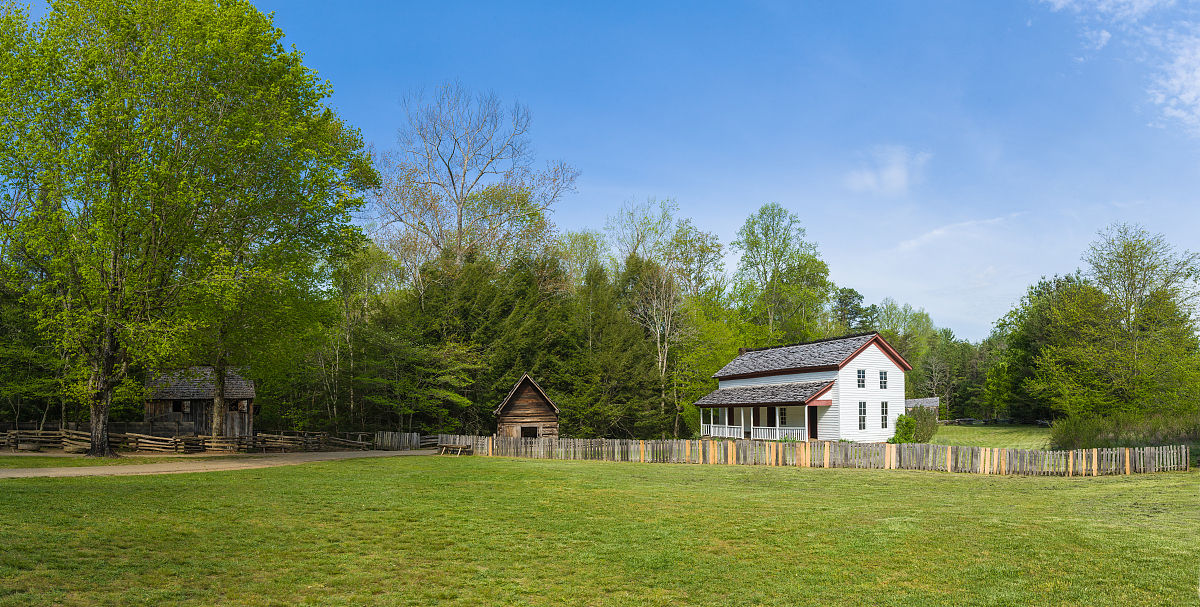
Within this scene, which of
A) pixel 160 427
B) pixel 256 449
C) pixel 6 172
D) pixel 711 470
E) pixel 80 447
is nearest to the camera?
pixel 6 172

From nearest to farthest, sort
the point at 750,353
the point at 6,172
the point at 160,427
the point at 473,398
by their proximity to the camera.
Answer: the point at 6,172 < the point at 160,427 < the point at 473,398 < the point at 750,353

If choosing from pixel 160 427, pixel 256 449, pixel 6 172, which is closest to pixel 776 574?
pixel 6 172

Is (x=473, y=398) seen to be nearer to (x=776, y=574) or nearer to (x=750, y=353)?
(x=750, y=353)

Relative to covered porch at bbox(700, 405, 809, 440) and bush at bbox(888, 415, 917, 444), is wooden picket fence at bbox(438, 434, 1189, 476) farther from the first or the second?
bush at bbox(888, 415, 917, 444)

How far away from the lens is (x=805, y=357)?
5031 centimetres

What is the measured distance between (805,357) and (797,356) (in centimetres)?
104

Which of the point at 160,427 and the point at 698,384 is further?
the point at 698,384

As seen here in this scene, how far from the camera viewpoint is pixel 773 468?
103 ft

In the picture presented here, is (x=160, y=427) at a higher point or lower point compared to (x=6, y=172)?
lower

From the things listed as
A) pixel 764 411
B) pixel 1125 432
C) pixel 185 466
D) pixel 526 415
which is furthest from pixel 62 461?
pixel 1125 432

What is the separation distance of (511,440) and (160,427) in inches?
933

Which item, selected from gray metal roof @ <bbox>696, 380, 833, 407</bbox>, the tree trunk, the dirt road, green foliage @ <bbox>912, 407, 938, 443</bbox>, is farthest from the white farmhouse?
the tree trunk

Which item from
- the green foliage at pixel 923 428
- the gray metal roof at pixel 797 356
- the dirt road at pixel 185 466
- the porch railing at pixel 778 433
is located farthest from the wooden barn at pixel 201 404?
the green foliage at pixel 923 428

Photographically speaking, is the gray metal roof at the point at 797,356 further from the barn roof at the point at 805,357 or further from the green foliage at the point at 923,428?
the green foliage at the point at 923,428
